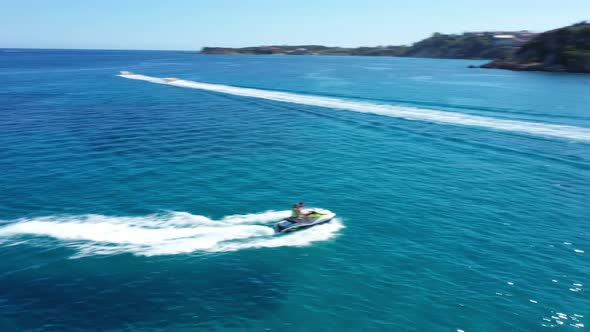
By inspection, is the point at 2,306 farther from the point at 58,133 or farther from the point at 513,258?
the point at 58,133

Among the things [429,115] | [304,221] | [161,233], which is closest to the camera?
[161,233]

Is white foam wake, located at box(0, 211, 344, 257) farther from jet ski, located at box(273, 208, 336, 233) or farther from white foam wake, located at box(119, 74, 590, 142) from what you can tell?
white foam wake, located at box(119, 74, 590, 142)

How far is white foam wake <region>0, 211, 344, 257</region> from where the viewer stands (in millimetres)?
33969

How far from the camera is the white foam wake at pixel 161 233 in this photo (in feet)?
111

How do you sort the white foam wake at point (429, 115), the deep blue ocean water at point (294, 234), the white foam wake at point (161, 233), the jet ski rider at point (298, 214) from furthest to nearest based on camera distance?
the white foam wake at point (429, 115) < the jet ski rider at point (298, 214) < the white foam wake at point (161, 233) < the deep blue ocean water at point (294, 234)

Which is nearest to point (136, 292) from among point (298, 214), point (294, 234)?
point (294, 234)

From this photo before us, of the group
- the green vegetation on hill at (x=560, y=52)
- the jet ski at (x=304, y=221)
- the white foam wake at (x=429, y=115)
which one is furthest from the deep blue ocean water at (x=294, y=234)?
the green vegetation on hill at (x=560, y=52)

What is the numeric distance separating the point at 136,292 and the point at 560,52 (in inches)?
7954

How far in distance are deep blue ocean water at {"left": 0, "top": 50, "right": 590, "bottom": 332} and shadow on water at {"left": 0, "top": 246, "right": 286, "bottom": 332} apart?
126mm

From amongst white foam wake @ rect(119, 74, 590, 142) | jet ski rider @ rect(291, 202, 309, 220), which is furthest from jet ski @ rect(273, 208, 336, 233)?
white foam wake @ rect(119, 74, 590, 142)

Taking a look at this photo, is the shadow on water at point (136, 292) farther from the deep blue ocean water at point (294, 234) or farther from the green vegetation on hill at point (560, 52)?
the green vegetation on hill at point (560, 52)

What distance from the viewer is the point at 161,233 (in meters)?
35.8

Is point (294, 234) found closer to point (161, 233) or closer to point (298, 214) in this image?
point (298, 214)

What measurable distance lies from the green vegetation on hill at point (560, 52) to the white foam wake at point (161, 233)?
17456 cm
